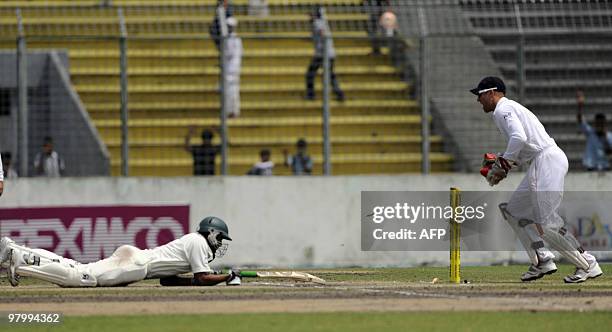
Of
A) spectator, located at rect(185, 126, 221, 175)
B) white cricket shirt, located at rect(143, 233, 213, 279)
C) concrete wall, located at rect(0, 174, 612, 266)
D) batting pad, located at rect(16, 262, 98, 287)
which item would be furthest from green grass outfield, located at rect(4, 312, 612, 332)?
spectator, located at rect(185, 126, 221, 175)

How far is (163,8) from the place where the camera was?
2406 cm

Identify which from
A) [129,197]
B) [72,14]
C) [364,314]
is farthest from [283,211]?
[364,314]

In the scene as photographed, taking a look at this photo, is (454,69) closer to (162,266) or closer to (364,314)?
(162,266)

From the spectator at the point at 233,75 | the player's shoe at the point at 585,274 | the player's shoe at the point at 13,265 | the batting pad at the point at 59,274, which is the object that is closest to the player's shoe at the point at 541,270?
the player's shoe at the point at 585,274

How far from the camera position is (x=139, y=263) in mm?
13891

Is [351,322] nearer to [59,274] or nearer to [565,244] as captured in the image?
[565,244]

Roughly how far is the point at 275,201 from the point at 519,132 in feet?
22.7

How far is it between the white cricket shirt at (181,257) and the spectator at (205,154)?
6785 millimetres

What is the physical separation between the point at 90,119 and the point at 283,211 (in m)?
3.16

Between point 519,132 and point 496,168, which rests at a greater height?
point 519,132

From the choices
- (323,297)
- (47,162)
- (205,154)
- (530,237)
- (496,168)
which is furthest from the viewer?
(205,154)

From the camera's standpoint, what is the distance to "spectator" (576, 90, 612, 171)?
69.2 feet

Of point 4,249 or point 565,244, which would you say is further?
point 565,244

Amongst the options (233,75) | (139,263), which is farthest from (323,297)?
(233,75)
